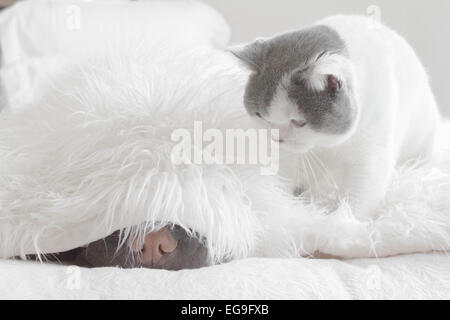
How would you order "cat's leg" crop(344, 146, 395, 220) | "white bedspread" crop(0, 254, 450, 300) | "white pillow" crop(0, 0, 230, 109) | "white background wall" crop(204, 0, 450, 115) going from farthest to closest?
"white background wall" crop(204, 0, 450, 115) → "white pillow" crop(0, 0, 230, 109) → "cat's leg" crop(344, 146, 395, 220) → "white bedspread" crop(0, 254, 450, 300)

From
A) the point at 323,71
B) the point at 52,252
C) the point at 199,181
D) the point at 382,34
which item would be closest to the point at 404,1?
the point at 382,34

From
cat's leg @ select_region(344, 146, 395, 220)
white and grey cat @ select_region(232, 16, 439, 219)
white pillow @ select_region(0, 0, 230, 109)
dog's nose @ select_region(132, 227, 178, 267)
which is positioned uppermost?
white pillow @ select_region(0, 0, 230, 109)

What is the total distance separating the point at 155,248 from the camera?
638 mm

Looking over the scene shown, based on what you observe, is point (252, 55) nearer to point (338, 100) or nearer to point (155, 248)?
point (338, 100)

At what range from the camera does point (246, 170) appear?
700 millimetres

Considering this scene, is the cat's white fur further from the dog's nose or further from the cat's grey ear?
the dog's nose

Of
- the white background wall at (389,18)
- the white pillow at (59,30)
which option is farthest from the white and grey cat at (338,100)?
the white background wall at (389,18)

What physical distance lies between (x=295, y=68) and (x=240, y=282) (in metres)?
0.33

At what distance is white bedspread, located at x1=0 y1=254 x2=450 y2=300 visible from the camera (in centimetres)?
53

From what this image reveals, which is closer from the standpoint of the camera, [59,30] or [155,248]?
[155,248]

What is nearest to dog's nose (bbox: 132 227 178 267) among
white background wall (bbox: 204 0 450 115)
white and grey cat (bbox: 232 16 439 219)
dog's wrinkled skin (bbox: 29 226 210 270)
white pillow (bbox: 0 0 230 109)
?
dog's wrinkled skin (bbox: 29 226 210 270)

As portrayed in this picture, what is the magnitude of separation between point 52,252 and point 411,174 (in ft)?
1.94

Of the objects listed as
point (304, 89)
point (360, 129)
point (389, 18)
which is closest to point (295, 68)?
point (304, 89)
